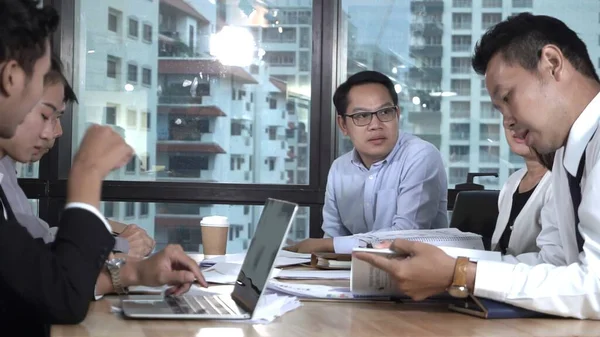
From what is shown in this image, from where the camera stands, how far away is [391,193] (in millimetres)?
3408

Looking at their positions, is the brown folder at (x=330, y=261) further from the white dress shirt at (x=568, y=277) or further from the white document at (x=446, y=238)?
the white dress shirt at (x=568, y=277)

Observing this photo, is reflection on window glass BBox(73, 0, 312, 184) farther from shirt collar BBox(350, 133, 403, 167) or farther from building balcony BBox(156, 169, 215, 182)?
shirt collar BBox(350, 133, 403, 167)

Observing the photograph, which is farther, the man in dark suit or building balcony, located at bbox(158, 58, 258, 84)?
building balcony, located at bbox(158, 58, 258, 84)

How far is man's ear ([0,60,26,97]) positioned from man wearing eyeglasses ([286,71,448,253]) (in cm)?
202

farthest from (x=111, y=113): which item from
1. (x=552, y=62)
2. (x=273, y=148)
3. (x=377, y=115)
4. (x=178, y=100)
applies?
(x=552, y=62)

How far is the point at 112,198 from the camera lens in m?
4.73

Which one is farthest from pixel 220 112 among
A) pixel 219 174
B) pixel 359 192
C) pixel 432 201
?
pixel 432 201

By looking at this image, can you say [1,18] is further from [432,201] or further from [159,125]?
[159,125]

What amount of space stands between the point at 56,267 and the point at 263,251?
1.30 ft

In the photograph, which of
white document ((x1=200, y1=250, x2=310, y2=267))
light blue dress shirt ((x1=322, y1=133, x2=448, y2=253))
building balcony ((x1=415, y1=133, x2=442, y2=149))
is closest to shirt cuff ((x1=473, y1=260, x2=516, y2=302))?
white document ((x1=200, y1=250, x2=310, y2=267))

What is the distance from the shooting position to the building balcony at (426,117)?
4.62 metres

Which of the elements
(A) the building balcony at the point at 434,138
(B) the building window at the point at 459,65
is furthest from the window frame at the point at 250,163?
(B) the building window at the point at 459,65

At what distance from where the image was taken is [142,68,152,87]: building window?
4742mm

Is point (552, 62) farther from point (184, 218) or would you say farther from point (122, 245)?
point (184, 218)
